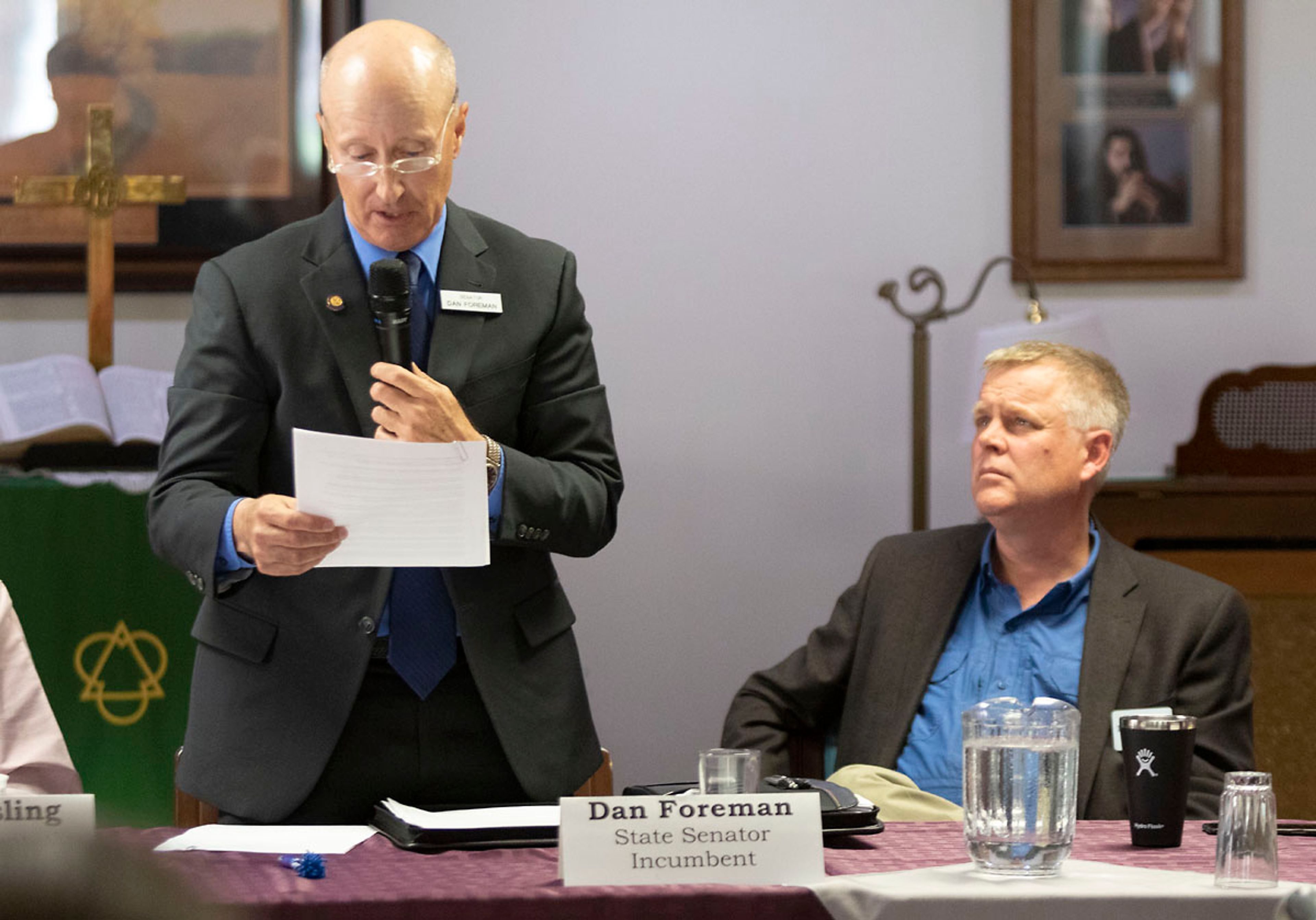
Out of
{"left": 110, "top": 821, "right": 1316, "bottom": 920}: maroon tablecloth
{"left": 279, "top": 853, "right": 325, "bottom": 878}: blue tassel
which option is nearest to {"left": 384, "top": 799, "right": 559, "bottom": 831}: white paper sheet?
{"left": 110, "top": 821, "right": 1316, "bottom": 920}: maroon tablecloth

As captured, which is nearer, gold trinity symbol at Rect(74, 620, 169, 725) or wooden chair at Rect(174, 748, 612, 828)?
wooden chair at Rect(174, 748, 612, 828)

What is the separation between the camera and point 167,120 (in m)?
3.59

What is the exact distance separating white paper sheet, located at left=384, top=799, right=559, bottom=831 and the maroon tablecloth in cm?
3

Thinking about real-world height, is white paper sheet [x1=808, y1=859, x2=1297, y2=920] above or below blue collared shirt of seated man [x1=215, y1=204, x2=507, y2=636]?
below

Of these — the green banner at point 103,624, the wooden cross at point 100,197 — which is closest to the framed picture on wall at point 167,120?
the wooden cross at point 100,197

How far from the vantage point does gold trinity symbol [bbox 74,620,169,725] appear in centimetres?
294

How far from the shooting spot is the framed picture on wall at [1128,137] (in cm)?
369

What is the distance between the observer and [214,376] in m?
1.78

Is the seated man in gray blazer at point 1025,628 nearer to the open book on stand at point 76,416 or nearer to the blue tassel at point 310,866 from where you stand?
the blue tassel at point 310,866

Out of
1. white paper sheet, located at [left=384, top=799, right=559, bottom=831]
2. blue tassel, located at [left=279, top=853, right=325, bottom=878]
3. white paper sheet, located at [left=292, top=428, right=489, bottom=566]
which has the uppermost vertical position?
white paper sheet, located at [left=292, top=428, right=489, bottom=566]

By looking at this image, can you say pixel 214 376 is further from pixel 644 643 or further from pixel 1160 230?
pixel 1160 230

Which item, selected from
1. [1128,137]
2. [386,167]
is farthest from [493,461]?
[1128,137]

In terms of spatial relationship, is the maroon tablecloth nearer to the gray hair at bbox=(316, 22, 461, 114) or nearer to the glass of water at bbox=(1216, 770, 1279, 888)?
the glass of water at bbox=(1216, 770, 1279, 888)

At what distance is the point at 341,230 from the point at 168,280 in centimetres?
186
